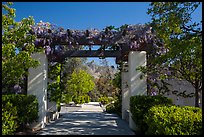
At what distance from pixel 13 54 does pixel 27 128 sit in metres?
3.06

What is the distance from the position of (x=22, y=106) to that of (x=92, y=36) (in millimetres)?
4096

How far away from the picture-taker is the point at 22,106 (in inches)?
320

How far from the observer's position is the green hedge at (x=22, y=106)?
7772mm

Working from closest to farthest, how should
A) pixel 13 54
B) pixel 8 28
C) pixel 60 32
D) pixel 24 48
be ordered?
1. pixel 13 54
2. pixel 8 28
3. pixel 24 48
4. pixel 60 32

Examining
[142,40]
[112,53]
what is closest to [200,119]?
[142,40]

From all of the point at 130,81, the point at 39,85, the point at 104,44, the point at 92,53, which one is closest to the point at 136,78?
the point at 130,81

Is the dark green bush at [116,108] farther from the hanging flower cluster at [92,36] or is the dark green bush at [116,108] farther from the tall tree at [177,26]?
the tall tree at [177,26]

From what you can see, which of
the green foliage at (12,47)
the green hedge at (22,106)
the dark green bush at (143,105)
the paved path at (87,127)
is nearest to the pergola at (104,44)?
the paved path at (87,127)

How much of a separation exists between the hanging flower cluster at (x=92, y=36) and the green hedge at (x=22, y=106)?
2728 millimetres

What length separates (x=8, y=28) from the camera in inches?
319

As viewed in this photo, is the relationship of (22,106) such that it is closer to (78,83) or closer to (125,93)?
(125,93)

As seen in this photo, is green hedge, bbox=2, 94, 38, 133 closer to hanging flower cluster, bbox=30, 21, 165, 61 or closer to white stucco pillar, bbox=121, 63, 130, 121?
hanging flower cluster, bbox=30, 21, 165, 61

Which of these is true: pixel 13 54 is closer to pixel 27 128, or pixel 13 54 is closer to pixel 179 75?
pixel 27 128

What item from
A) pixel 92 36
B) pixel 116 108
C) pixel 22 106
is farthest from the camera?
pixel 116 108
